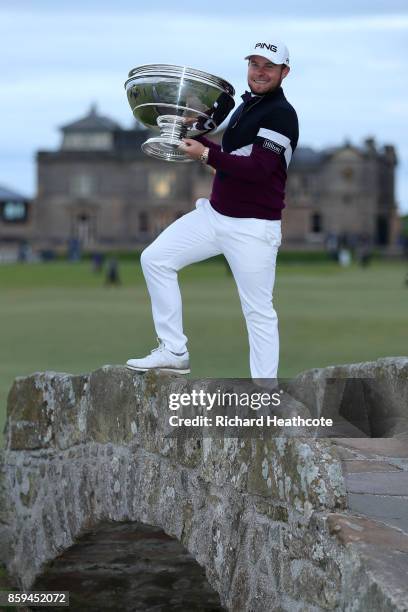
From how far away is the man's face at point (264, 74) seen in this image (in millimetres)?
6621

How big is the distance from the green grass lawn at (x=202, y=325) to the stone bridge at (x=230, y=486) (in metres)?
3.40

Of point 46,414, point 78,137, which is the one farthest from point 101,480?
point 78,137

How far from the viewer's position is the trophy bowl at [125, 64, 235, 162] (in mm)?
6652

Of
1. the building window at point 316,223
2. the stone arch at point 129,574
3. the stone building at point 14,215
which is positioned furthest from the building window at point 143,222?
the stone arch at point 129,574

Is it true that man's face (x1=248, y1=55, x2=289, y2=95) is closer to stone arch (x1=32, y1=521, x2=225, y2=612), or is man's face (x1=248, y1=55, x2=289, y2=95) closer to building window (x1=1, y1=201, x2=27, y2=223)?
stone arch (x1=32, y1=521, x2=225, y2=612)

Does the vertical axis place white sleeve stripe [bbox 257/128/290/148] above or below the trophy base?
above

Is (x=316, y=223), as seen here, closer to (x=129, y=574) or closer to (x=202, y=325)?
(x=202, y=325)

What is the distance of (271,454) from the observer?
586cm

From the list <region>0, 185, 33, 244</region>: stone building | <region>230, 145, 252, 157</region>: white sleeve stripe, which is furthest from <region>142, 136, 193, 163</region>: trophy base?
<region>0, 185, 33, 244</region>: stone building

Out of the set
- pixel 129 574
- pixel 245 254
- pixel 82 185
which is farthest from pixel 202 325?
pixel 82 185

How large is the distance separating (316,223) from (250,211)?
87.0 m

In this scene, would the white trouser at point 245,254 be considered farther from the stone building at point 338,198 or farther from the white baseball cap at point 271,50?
the stone building at point 338,198

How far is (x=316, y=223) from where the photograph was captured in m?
93.2

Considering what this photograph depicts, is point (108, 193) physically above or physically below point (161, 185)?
below
